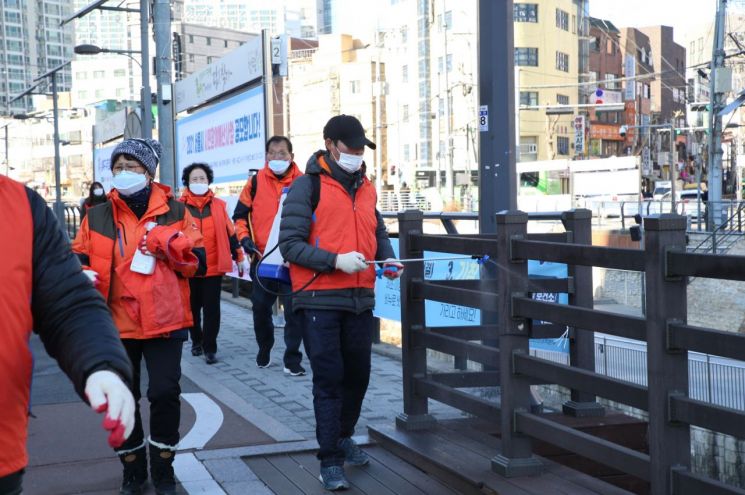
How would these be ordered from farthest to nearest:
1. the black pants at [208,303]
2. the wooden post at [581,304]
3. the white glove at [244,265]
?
the black pants at [208,303], the white glove at [244,265], the wooden post at [581,304]

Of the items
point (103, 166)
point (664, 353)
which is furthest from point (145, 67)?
point (664, 353)

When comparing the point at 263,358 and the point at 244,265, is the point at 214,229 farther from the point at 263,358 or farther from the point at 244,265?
the point at 263,358

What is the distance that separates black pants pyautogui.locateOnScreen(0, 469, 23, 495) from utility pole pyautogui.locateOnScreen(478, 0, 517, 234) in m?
4.68

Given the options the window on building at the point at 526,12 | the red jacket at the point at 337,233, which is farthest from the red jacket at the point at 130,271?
the window on building at the point at 526,12

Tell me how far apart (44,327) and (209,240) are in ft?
21.7

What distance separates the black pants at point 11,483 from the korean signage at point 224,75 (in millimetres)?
10712

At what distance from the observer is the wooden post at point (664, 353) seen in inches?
154

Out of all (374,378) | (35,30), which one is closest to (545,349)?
(374,378)

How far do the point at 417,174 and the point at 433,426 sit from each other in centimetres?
7362

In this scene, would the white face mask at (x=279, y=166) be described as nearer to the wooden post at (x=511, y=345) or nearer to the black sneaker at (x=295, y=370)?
the black sneaker at (x=295, y=370)

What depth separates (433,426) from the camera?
240 inches

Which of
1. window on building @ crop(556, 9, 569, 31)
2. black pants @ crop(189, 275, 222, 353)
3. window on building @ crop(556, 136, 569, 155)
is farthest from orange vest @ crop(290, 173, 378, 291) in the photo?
window on building @ crop(556, 9, 569, 31)

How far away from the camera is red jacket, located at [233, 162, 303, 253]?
8.38m

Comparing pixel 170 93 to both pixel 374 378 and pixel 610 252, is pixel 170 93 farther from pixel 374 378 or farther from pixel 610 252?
A: pixel 610 252
